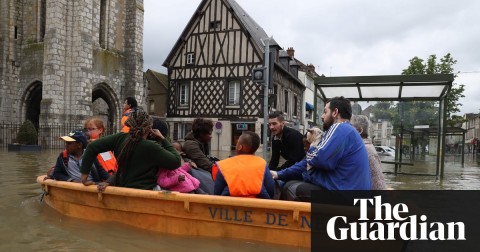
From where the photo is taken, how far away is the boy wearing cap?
5.19 meters

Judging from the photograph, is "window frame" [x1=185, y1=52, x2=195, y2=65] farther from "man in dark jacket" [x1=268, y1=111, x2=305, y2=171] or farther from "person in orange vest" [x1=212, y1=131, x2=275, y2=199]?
"person in orange vest" [x1=212, y1=131, x2=275, y2=199]

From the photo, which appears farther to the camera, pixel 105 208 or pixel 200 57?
pixel 200 57

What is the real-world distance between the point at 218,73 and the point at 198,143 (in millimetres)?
20986

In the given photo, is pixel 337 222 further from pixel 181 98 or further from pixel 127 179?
pixel 181 98

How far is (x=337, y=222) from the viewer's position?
364cm

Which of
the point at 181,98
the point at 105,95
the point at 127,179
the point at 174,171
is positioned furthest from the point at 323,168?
the point at 181,98

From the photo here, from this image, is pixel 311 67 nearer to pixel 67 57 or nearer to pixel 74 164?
pixel 67 57

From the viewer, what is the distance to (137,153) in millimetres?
4348

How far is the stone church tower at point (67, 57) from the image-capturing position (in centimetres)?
2022

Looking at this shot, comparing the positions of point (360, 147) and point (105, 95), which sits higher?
point (105, 95)

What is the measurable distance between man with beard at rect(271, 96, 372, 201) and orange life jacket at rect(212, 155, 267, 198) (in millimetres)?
466

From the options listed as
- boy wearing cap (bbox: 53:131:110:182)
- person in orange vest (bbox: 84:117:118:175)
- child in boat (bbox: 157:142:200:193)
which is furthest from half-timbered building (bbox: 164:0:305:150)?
child in boat (bbox: 157:142:200:193)

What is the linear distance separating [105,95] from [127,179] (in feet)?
67.5

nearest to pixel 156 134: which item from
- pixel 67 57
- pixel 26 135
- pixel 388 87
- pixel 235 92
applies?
pixel 388 87
